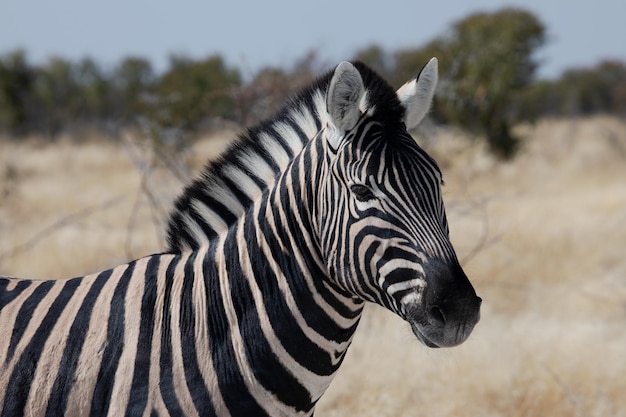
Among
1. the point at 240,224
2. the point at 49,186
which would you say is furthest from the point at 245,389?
the point at 49,186

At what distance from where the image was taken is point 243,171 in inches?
124

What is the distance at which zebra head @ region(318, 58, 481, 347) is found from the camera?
8.32ft

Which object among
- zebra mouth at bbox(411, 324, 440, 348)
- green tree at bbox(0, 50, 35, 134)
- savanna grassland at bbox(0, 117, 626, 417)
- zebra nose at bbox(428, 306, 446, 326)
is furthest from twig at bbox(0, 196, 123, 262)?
green tree at bbox(0, 50, 35, 134)

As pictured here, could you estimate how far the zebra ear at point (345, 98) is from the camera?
271 cm

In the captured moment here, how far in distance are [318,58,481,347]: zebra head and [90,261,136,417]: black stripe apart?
0.84 meters

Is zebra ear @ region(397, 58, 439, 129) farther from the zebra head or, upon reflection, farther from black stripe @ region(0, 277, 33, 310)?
black stripe @ region(0, 277, 33, 310)

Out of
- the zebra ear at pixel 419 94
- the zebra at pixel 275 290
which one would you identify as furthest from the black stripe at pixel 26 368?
the zebra ear at pixel 419 94

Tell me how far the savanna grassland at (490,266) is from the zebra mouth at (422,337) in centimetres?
50

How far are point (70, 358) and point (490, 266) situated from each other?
8.72 metres

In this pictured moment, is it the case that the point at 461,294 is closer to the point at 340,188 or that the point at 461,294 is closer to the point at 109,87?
the point at 340,188

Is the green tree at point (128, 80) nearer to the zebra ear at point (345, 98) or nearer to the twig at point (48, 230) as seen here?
the twig at point (48, 230)

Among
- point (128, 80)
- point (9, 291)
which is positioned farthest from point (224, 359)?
point (128, 80)

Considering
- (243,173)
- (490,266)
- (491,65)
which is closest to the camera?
(243,173)

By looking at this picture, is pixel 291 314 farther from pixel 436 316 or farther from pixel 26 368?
pixel 26 368
